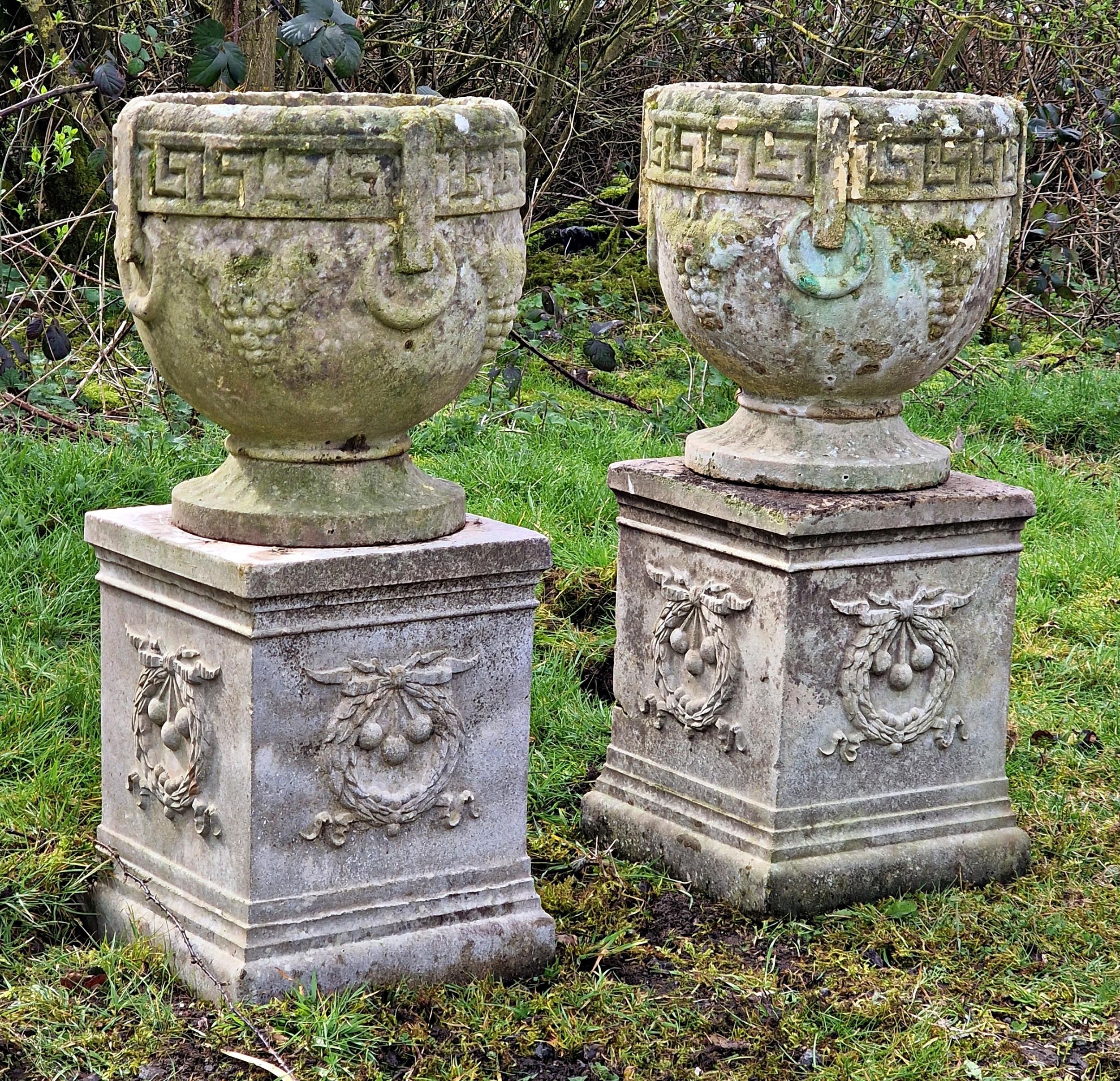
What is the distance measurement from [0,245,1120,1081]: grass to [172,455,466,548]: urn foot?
2.79 ft

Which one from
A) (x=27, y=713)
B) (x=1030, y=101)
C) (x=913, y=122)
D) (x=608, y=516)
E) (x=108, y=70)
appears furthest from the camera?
(x=1030, y=101)

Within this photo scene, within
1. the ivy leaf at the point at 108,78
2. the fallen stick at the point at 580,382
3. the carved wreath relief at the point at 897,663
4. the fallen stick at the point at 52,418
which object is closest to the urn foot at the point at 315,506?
the carved wreath relief at the point at 897,663

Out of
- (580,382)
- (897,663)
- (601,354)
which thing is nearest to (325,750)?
(897,663)

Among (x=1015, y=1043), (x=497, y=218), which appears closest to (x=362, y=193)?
(x=497, y=218)

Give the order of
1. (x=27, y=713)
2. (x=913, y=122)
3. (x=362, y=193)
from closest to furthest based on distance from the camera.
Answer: (x=362, y=193) < (x=913, y=122) < (x=27, y=713)

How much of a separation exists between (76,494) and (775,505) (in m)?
2.32

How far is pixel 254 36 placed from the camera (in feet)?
16.9

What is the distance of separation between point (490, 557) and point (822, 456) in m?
0.86

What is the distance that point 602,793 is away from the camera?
3.86 meters

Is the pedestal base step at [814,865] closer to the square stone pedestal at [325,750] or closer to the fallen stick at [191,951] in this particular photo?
the square stone pedestal at [325,750]

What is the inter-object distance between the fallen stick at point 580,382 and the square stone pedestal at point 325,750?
7.16ft

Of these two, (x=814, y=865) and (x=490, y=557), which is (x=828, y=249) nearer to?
(x=490, y=557)

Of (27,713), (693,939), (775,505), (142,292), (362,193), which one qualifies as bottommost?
(693,939)

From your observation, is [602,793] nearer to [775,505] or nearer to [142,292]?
[775,505]
